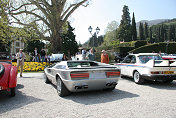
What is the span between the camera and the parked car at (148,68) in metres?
6.13

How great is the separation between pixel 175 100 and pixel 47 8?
14738mm

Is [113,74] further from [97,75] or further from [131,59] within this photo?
[131,59]

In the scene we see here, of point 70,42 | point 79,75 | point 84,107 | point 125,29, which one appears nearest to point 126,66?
point 79,75

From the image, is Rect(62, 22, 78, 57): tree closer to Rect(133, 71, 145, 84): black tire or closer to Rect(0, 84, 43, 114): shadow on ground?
Rect(133, 71, 145, 84): black tire

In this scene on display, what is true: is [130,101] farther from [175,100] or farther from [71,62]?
[71,62]

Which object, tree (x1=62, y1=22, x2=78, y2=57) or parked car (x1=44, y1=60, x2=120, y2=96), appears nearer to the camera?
parked car (x1=44, y1=60, x2=120, y2=96)

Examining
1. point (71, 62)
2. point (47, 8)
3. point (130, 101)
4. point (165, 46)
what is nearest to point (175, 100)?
point (130, 101)

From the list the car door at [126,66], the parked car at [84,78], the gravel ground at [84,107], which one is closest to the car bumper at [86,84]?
the parked car at [84,78]

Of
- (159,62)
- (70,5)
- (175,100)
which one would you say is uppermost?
(70,5)

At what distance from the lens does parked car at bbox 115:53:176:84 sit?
6.13 meters

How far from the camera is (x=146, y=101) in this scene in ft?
13.9

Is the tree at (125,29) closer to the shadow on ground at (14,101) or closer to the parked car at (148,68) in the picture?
the parked car at (148,68)

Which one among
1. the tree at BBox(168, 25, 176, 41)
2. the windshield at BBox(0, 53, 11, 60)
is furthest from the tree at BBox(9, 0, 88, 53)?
the tree at BBox(168, 25, 176, 41)

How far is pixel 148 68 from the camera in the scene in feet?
20.5
